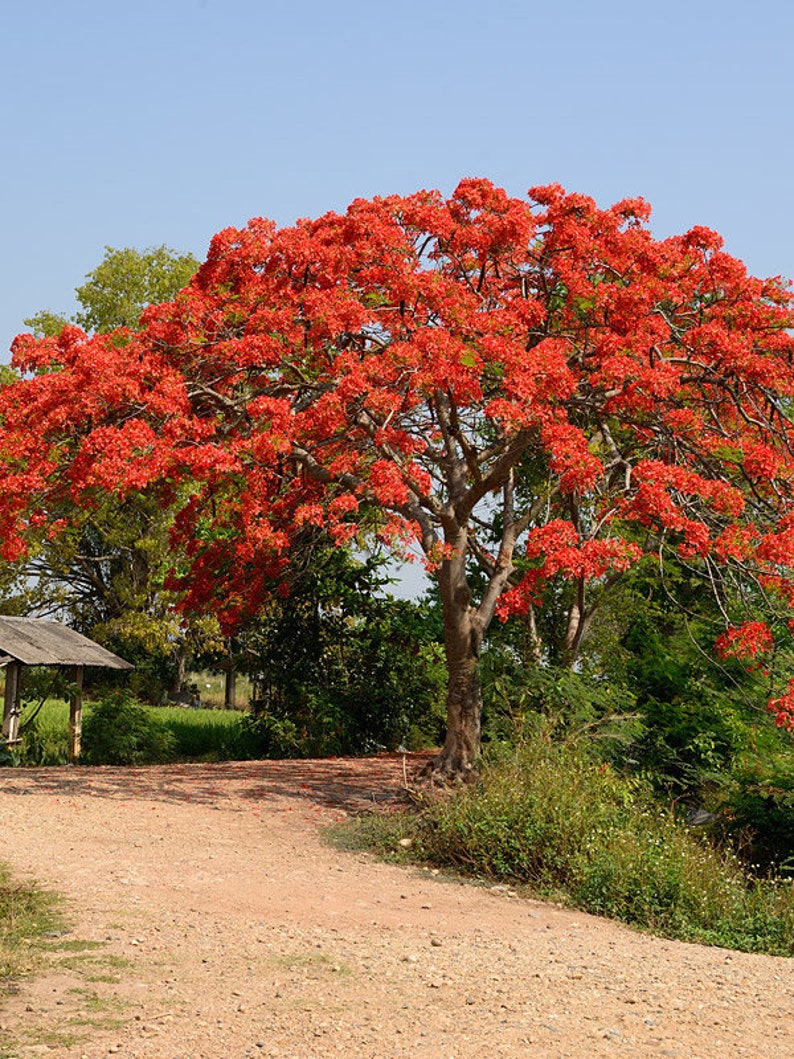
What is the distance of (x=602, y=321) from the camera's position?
13.6 meters

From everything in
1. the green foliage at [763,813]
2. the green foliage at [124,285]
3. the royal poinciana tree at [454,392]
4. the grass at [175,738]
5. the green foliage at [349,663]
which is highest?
the green foliage at [124,285]

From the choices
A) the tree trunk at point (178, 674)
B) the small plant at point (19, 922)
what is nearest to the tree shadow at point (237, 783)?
the small plant at point (19, 922)

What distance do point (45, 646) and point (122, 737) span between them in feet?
5.95

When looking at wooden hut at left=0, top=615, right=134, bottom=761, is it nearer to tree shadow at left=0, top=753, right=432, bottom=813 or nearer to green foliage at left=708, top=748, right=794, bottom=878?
tree shadow at left=0, top=753, right=432, bottom=813

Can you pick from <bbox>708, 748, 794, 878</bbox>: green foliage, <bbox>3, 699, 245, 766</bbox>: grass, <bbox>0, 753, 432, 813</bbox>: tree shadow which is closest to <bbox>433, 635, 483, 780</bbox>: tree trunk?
<bbox>0, 753, 432, 813</bbox>: tree shadow

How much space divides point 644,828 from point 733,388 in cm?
553

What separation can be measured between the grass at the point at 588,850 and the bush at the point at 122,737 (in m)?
7.33

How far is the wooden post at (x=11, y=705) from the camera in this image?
57.2ft

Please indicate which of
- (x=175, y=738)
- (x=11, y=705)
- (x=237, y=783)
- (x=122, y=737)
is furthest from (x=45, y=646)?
(x=237, y=783)

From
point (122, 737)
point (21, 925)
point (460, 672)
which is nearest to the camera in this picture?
point (21, 925)

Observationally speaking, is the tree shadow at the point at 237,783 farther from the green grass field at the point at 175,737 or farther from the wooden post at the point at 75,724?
the green grass field at the point at 175,737

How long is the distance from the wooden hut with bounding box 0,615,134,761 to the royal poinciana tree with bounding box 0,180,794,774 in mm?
4213

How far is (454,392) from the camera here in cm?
1232

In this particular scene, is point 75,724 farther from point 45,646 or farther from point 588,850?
point 588,850
